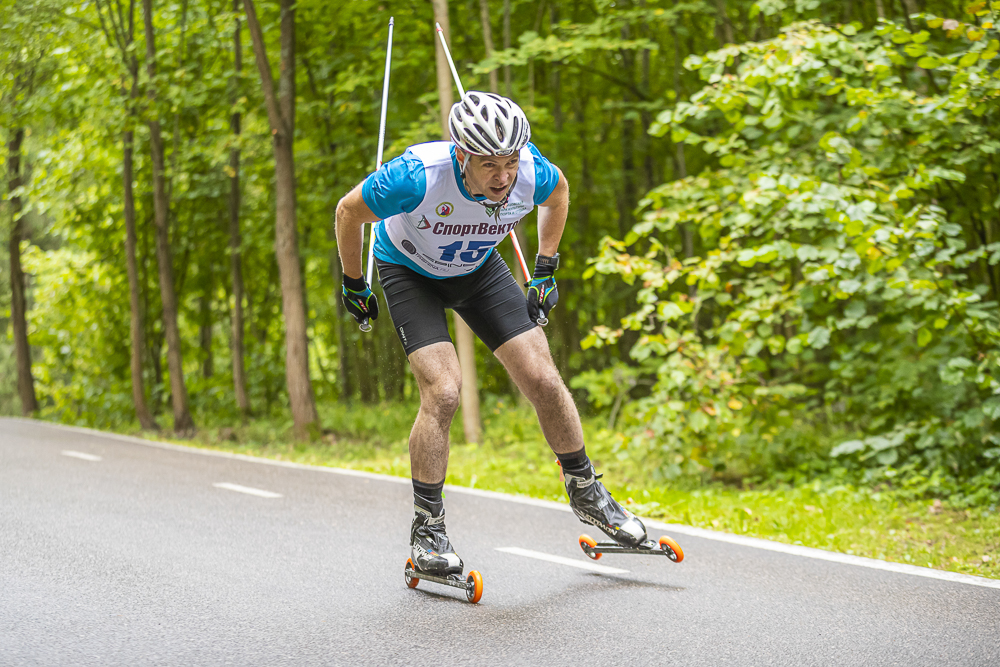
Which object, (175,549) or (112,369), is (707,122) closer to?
(175,549)

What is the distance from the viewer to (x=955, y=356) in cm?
680

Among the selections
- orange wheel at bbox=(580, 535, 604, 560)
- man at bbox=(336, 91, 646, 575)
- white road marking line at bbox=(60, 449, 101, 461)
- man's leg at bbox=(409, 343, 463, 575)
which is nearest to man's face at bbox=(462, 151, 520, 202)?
man at bbox=(336, 91, 646, 575)

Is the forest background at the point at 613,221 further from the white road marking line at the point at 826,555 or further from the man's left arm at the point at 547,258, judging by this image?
the man's left arm at the point at 547,258

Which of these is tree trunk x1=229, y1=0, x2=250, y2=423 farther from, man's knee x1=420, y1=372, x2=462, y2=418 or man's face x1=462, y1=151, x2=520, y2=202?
man's face x1=462, y1=151, x2=520, y2=202

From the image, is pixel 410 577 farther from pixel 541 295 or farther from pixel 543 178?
pixel 543 178

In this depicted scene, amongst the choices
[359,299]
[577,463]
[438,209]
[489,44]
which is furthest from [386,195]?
[489,44]

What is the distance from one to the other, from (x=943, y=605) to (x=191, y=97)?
1269 cm

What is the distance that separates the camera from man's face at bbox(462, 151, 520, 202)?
3.54m

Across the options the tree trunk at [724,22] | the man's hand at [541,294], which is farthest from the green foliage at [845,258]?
the tree trunk at [724,22]

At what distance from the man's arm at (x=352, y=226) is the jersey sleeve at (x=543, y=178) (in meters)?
0.72

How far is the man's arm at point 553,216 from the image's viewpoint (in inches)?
161

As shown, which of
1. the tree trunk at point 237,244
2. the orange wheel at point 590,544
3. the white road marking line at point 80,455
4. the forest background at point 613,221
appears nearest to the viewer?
the orange wheel at point 590,544

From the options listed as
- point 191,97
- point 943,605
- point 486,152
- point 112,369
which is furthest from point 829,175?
point 112,369

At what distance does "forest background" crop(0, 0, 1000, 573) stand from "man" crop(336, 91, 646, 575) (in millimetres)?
2664
